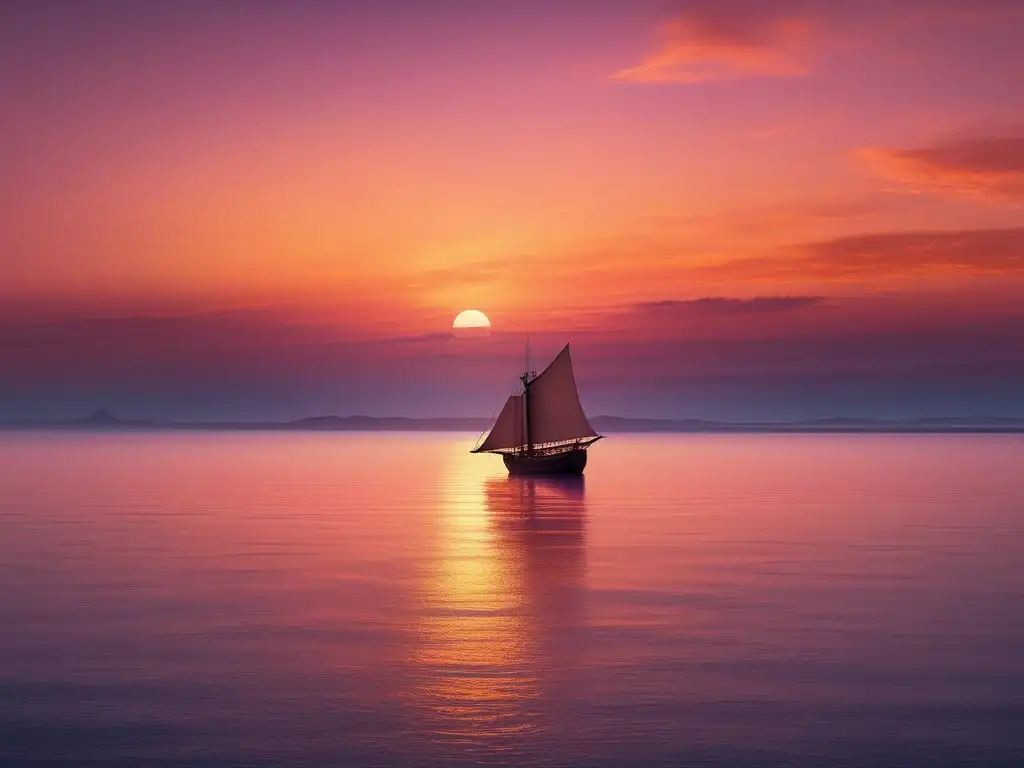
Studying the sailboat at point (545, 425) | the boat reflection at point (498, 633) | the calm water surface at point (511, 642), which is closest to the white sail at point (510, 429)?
the sailboat at point (545, 425)

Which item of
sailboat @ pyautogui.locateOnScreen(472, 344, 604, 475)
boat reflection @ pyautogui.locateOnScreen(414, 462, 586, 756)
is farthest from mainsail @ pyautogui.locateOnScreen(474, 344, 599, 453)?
boat reflection @ pyautogui.locateOnScreen(414, 462, 586, 756)

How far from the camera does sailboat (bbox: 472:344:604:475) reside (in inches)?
5300

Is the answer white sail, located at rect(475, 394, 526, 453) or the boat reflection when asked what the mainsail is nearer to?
white sail, located at rect(475, 394, 526, 453)

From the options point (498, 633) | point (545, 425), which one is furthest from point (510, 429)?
point (498, 633)

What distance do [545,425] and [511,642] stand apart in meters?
109

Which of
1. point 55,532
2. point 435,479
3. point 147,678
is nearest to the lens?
point 147,678

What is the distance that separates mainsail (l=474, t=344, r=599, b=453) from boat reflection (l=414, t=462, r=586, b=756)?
6677cm

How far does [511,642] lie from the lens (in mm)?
31094

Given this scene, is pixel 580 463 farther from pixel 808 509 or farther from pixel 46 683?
pixel 46 683

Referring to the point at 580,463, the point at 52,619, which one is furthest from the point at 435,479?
the point at 52,619

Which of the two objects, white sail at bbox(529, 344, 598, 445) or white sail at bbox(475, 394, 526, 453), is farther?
white sail at bbox(475, 394, 526, 453)

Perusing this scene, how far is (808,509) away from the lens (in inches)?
3221

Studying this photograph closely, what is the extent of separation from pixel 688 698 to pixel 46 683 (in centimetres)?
1434

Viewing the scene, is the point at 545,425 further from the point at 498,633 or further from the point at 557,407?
the point at 498,633
